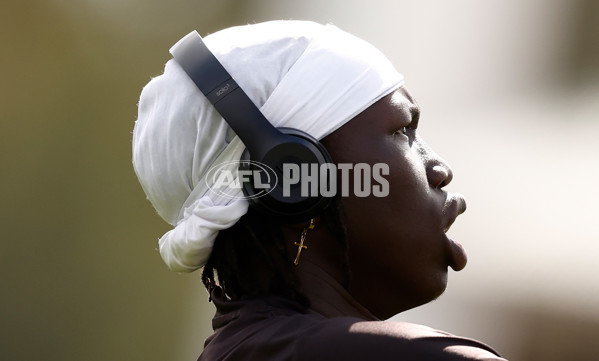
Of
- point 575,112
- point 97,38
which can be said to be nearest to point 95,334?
point 97,38

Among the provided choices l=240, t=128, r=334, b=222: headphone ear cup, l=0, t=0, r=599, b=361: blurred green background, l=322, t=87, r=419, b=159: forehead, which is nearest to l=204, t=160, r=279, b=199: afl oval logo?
l=240, t=128, r=334, b=222: headphone ear cup

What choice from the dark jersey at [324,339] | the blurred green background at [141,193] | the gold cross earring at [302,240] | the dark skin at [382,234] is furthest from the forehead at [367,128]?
the blurred green background at [141,193]

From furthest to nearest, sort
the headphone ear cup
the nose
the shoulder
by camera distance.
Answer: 1. the nose
2. the headphone ear cup
3. the shoulder

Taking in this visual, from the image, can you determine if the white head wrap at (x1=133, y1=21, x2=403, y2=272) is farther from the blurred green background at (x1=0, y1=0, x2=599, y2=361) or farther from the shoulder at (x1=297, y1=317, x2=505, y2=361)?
the blurred green background at (x1=0, y1=0, x2=599, y2=361)

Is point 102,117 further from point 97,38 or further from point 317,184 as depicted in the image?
point 317,184

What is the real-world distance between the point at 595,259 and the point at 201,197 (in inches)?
96.8

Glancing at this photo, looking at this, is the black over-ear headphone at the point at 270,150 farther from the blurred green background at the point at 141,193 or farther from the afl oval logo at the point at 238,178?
the blurred green background at the point at 141,193

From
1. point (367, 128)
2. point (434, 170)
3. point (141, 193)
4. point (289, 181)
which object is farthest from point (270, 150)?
point (141, 193)

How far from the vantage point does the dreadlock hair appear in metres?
1.18

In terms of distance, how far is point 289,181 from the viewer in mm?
1151

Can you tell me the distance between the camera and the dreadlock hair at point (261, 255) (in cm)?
118

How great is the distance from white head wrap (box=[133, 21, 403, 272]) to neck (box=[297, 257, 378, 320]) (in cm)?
13

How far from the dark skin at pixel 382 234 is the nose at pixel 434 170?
0.08ft

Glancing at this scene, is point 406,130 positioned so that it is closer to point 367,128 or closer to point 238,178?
point 367,128
